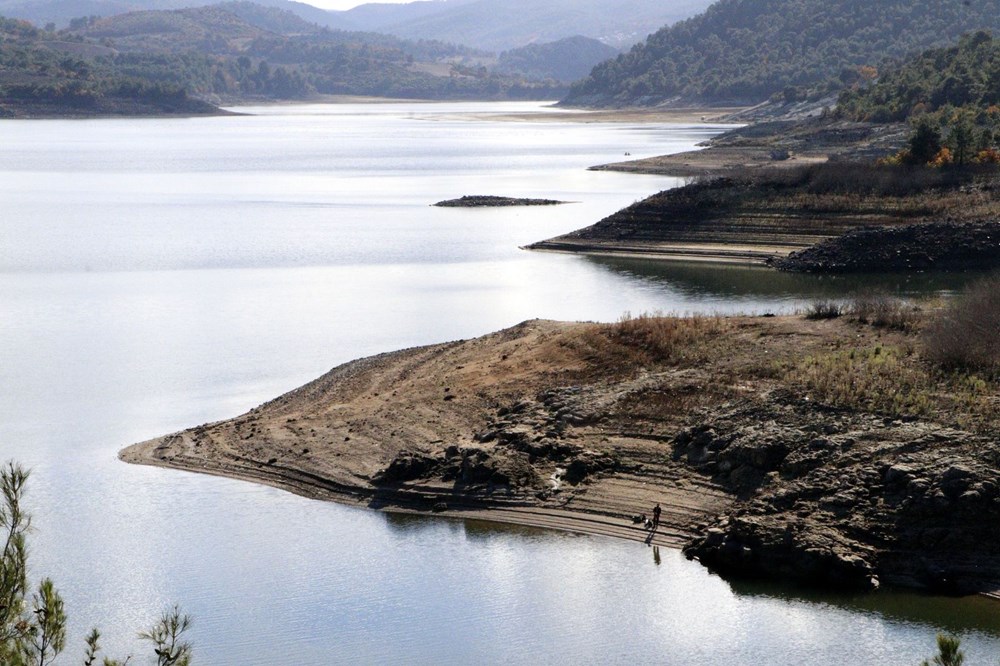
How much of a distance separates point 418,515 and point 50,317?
28.1 meters

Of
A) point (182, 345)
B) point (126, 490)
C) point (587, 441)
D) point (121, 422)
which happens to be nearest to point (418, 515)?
point (587, 441)

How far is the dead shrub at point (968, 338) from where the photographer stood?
29.5 meters

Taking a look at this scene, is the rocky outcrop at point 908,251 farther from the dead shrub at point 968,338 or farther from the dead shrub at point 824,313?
the dead shrub at point 968,338

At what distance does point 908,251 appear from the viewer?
59031 mm

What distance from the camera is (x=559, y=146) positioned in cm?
16450

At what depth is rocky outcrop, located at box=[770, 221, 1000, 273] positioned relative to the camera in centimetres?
5853

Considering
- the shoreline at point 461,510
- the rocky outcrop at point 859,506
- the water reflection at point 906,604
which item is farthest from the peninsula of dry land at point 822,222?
the water reflection at point 906,604

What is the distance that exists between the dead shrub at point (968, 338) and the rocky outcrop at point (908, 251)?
1081 inches

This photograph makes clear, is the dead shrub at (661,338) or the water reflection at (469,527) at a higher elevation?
the dead shrub at (661,338)

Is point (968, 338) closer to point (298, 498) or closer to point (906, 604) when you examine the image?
point (906, 604)

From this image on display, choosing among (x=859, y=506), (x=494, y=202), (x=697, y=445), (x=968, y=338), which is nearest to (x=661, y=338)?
(x=697, y=445)

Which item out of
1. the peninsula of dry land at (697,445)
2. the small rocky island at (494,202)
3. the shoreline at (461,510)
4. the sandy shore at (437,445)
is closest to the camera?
the peninsula of dry land at (697,445)

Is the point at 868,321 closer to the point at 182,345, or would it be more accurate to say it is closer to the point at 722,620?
the point at 722,620

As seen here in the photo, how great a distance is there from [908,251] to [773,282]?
21.3 ft
